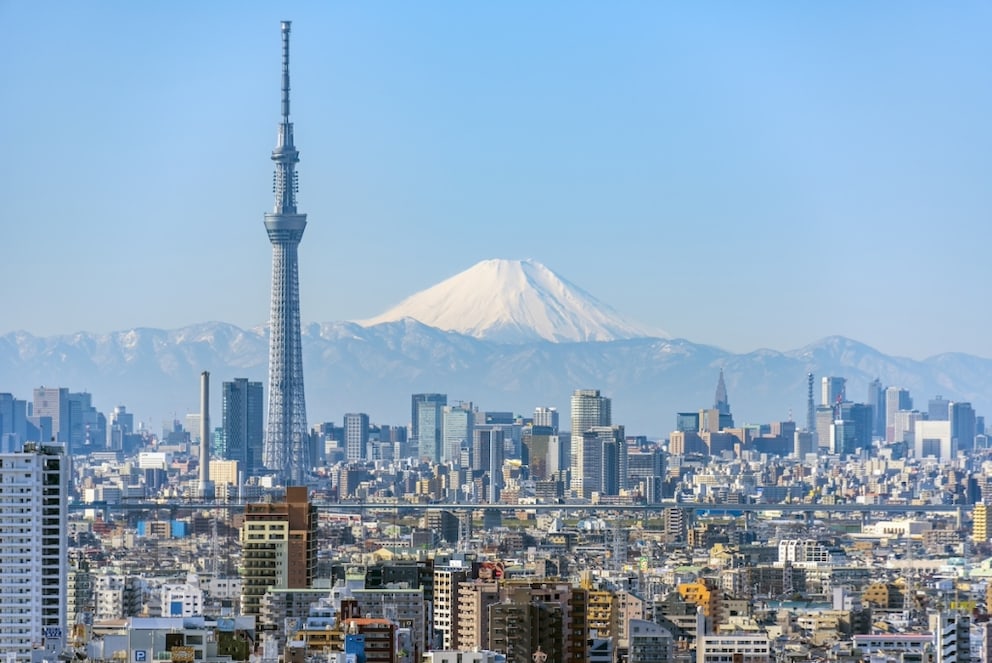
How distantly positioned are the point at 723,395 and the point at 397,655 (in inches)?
2838

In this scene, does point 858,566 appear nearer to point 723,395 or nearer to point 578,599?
point 578,599

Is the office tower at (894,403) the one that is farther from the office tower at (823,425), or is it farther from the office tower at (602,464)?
the office tower at (602,464)

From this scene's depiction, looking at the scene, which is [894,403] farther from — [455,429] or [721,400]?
[455,429]

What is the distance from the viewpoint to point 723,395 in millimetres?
87438

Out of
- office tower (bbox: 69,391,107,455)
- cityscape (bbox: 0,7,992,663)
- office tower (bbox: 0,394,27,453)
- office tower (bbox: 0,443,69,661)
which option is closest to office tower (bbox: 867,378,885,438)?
cityscape (bbox: 0,7,992,663)

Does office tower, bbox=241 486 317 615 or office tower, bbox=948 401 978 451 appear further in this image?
office tower, bbox=948 401 978 451

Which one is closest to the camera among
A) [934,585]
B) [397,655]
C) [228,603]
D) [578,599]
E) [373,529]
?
[397,655]

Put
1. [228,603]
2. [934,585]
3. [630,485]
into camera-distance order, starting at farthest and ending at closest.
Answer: [630,485], [934,585], [228,603]

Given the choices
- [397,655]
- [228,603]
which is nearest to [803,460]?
[228,603]

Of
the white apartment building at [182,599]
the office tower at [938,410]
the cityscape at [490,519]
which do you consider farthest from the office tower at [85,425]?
the white apartment building at [182,599]

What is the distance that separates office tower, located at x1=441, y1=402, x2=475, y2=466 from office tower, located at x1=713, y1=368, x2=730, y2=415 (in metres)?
10.5

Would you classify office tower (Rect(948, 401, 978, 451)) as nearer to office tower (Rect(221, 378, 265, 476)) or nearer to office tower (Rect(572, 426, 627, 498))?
office tower (Rect(572, 426, 627, 498))

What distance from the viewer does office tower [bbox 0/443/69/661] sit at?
56.5 feet

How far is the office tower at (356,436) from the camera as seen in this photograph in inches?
2911
